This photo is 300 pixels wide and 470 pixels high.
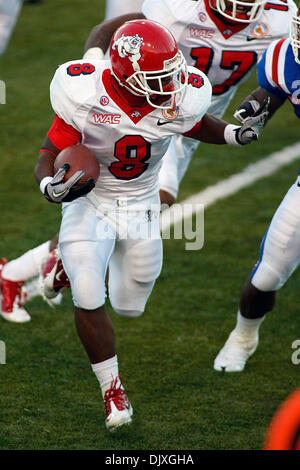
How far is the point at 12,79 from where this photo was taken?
26.6 feet

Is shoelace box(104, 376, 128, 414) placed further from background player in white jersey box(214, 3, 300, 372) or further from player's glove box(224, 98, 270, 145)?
player's glove box(224, 98, 270, 145)

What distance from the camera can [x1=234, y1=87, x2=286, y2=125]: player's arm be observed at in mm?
3670

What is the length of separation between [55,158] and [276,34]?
1.49m

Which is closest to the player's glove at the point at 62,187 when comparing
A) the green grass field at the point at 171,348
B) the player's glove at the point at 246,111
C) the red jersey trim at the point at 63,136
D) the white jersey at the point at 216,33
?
the red jersey trim at the point at 63,136

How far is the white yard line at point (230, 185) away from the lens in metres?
5.72

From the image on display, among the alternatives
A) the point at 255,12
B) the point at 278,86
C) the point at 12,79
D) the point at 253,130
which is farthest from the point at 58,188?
the point at 12,79

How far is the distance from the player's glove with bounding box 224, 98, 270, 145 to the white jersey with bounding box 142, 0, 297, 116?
83 cm

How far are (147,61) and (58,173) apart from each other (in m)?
0.55

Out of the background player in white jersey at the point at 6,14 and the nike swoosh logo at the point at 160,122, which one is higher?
the nike swoosh logo at the point at 160,122

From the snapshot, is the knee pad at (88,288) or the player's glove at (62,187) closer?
the player's glove at (62,187)

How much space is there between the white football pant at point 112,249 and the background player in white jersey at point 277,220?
489mm

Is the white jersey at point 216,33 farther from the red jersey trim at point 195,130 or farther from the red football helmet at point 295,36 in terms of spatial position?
the red jersey trim at point 195,130

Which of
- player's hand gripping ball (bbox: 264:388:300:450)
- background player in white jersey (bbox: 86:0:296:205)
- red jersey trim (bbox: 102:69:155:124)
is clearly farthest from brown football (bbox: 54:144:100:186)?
player's hand gripping ball (bbox: 264:388:300:450)
